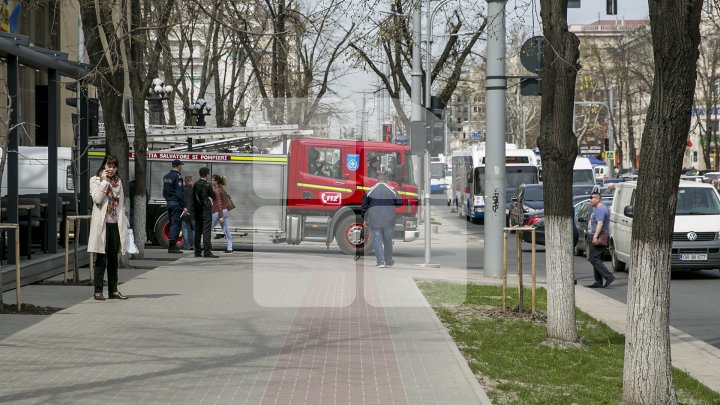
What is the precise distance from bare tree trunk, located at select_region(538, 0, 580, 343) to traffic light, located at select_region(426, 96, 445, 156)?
Result: 11527 mm

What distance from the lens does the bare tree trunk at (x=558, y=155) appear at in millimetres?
11648

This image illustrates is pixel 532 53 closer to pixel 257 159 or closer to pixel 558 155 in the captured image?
pixel 558 155

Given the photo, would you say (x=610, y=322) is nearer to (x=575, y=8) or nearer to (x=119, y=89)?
(x=575, y=8)

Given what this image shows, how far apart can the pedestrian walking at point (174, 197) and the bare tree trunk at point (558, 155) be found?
14.3m

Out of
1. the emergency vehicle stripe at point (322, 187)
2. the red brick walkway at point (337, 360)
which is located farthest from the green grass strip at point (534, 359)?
the emergency vehicle stripe at point (322, 187)

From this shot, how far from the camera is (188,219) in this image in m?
26.3

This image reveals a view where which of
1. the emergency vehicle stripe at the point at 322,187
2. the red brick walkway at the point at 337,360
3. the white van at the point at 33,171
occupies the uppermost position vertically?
the white van at the point at 33,171

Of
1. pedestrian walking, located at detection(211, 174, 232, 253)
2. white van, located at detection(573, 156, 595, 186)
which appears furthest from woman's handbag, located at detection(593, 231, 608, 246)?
white van, located at detection(573, 156, 595, 186)

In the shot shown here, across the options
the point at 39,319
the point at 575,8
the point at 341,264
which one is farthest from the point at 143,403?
the point at 341,264

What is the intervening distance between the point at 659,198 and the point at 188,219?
1919 cm

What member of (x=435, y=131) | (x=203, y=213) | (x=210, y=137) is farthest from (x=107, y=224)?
(x=210, y=137)

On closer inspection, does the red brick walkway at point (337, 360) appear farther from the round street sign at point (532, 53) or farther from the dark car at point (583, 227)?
the dark car at point (583, 227)

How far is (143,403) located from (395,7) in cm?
790

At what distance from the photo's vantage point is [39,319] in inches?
501
